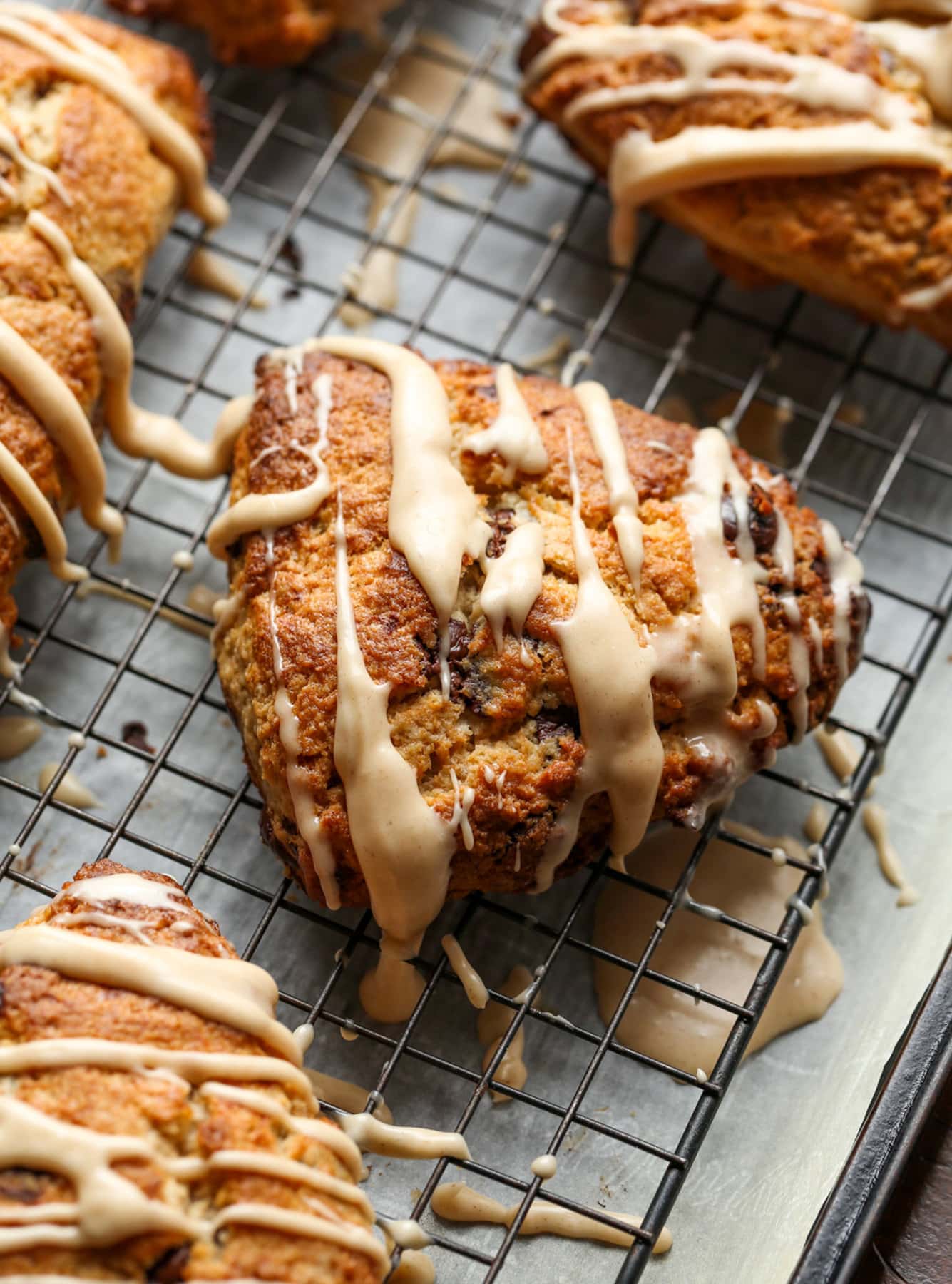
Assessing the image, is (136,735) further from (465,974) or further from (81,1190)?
(81,1190)

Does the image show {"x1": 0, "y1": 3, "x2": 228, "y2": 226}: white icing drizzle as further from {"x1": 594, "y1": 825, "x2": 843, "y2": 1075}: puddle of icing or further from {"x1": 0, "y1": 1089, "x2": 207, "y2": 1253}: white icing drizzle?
{"x1": 0, "y1": 1089, "x2": 207, "y2": 1253}: white icing drizzle

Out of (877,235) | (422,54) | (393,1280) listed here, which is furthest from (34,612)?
(877,235)

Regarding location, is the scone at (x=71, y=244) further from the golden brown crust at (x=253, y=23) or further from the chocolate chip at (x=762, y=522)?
the chocolate chip at (x=762, y=522)

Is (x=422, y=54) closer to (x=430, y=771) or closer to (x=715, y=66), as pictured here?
(x=715, y=66)

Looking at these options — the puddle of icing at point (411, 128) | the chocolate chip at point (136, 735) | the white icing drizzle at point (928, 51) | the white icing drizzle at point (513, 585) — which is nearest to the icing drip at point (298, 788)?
the white icing drizzle at point (513, 585)

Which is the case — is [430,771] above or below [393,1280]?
above

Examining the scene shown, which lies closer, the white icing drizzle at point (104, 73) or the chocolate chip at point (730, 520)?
the chocolate chip at point (730, 520)
